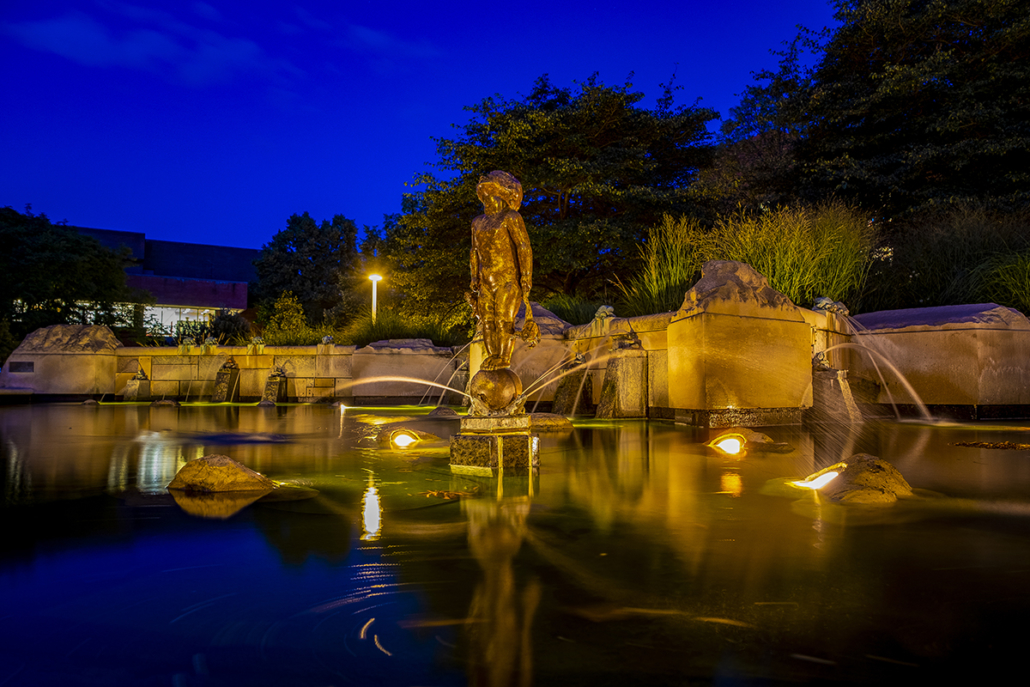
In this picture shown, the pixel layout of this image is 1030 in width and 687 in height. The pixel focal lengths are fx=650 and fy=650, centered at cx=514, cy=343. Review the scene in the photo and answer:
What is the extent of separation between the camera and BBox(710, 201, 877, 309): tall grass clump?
10625 millimetres

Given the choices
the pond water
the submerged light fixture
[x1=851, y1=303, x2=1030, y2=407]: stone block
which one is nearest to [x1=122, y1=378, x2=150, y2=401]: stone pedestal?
the pond water

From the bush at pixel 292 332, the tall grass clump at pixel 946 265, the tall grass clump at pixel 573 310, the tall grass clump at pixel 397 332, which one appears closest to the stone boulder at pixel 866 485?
the tall grass clump at pixel 946 265

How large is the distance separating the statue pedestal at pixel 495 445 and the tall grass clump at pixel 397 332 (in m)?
12.7

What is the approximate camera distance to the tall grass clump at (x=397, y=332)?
57.8 feet

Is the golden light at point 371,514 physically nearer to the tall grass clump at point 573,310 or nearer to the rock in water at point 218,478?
the rock in water at point 218,478

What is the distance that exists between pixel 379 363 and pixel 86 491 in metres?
11.7

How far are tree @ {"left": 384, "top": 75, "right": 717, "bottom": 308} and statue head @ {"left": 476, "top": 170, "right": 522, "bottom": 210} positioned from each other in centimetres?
1212

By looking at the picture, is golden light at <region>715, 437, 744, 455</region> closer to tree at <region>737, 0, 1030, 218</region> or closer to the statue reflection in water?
the statue reflection in water

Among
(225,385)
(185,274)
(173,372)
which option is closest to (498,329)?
(225,385)

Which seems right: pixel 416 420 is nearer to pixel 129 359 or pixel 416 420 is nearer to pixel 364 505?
pixel 364 505

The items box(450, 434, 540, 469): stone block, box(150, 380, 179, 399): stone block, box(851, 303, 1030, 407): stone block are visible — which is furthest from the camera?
box(150, 380, 179, 399): stone block

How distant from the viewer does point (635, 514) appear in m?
3.22

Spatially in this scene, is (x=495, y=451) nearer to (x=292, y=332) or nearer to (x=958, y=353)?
(x=958, y=353)

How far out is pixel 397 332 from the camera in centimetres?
1778
